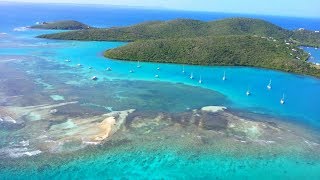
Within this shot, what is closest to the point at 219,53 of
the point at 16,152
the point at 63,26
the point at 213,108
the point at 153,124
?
the point at 213,108

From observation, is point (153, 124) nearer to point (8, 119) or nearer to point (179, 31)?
point (8, 119)

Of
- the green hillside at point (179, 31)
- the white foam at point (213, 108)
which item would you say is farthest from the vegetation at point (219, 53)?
the white foam at point (213, 108)

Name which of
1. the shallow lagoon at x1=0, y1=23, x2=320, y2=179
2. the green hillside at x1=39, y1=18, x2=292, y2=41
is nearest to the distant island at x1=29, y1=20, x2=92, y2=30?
the green hillside at x1=39, y1=18, x2=292, y2=41

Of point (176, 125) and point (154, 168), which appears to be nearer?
point (154, 168)

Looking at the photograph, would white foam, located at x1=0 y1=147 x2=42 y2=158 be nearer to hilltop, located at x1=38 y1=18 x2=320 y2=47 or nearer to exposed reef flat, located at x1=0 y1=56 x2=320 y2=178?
exposed reef flat, located at x1=0 y1=56 x2=320 y2=178

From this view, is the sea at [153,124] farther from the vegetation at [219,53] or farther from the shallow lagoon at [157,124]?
the vegetation at [219,53]

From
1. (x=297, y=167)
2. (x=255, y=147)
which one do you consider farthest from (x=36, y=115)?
(x=297, y=167)

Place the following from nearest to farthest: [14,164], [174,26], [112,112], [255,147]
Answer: [14,164] → [255,147] → [112,112] → [174,26]

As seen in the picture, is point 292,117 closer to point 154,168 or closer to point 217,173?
point 217,173
